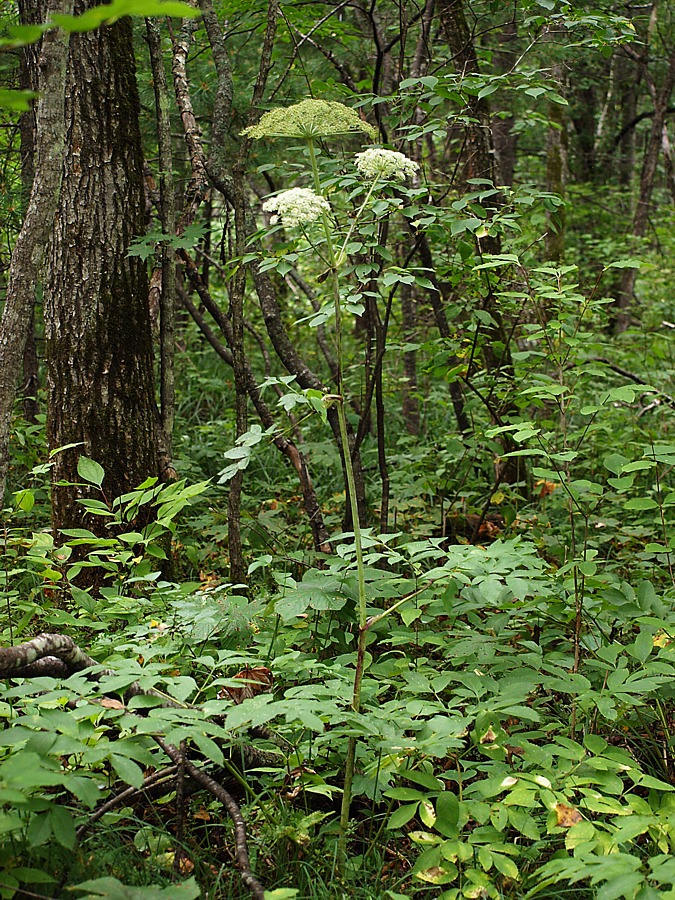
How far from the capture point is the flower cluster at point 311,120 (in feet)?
6.47

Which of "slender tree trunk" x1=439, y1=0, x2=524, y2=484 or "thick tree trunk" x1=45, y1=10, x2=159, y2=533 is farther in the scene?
"slender tree trunk" x1=439, y1=0, x2=524, y2=484

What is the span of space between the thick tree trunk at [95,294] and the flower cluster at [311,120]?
6.05 ft

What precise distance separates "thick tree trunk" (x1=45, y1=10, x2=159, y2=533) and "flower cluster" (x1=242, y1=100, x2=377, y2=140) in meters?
1.84

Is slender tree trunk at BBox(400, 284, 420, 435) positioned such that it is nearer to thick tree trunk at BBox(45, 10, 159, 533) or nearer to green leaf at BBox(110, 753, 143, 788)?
thick tree trunk at BBox(45, 10, 159, 533)

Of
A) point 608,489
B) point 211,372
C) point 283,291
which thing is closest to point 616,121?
point 283,291

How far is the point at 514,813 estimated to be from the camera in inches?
71.4

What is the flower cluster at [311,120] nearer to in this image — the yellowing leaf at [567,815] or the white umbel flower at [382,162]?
the white umbel flower at [382,162]

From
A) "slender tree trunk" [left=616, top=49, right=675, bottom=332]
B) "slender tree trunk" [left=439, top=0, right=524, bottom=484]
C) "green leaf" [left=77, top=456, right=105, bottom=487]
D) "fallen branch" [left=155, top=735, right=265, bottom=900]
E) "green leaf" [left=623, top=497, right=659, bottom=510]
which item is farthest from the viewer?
"slender tree trunk" [left=616, top=49, right=675, bottom=332]

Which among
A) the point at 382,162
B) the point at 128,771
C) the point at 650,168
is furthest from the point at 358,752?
the point at 650,168

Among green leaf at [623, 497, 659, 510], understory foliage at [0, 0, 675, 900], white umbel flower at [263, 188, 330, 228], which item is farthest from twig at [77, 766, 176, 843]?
green leaf at [623, 497, 659, 510]

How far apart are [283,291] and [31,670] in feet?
29.4

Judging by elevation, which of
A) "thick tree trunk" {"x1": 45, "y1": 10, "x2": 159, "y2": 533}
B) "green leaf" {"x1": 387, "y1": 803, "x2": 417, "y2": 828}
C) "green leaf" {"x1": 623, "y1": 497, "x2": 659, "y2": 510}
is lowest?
"green leaf" {"x1": 387, "y1": 803, "x2": 417, "y2": 828}

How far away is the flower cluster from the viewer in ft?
6.47

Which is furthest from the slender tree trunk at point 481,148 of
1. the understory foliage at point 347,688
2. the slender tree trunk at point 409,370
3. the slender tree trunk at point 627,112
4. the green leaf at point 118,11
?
the slender tree trunk at point 627,112
